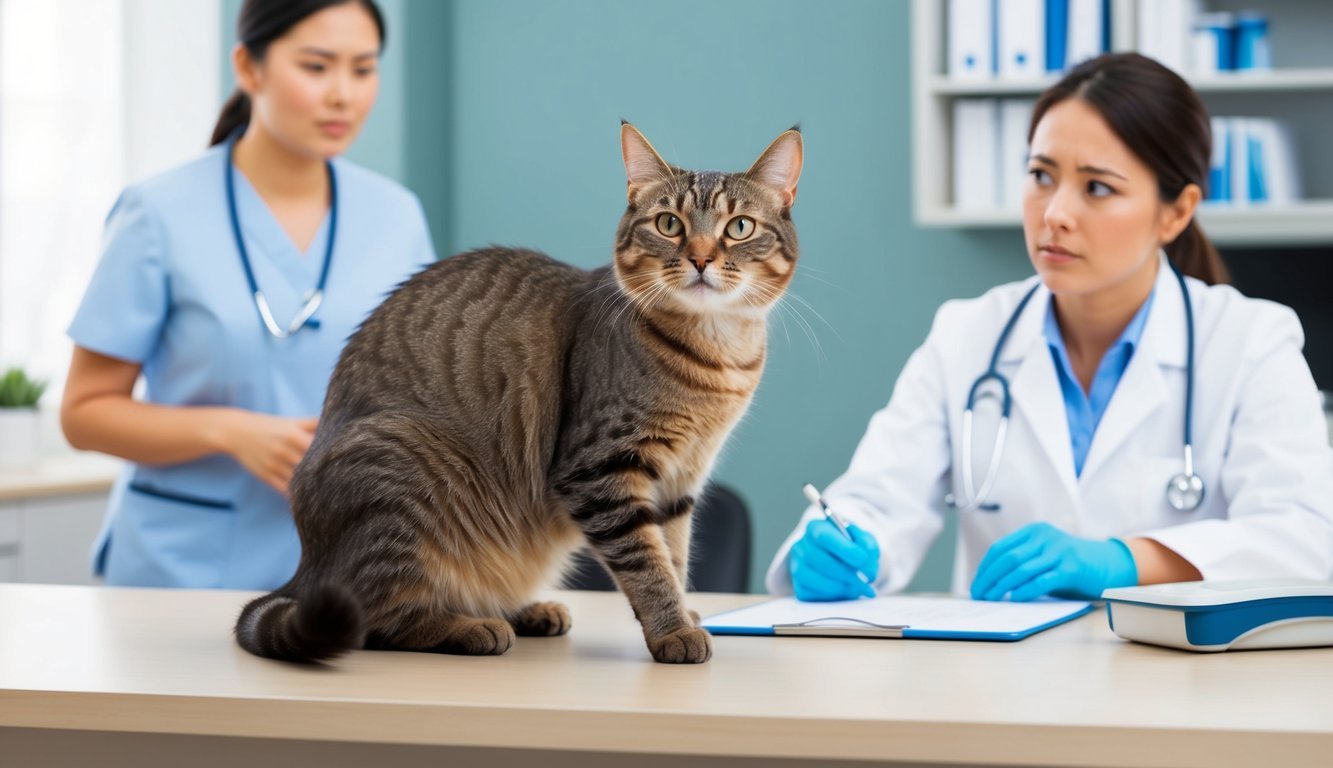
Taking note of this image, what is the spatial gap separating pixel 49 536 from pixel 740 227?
2163mm

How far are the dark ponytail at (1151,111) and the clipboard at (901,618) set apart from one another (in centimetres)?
67

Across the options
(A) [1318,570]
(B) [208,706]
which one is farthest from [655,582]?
(A) [1318,570]

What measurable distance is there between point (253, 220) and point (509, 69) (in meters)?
1.73

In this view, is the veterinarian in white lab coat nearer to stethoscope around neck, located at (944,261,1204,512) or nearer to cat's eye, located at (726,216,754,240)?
stethoscope around neck, located at (944,261,1204,512)

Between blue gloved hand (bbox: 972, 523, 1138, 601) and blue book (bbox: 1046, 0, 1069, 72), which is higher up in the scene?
blue book (bbox: 1046, 0, 1069, 72)

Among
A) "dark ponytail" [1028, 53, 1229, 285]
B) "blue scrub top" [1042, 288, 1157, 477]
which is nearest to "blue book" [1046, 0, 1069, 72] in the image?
"dark ponytail" [1028, 53, 1229, 285]

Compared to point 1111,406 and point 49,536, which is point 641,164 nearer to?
point 1111,406

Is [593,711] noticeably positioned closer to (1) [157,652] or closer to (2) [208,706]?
(2) [208,706]

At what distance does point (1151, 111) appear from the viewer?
173 centimetres

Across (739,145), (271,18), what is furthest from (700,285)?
(739,145)

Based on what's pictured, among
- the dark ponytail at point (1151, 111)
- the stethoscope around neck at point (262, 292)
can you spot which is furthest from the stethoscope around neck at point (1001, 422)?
the stethoscope around neck at point (262, 292)

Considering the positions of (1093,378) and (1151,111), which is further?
(1093,378)

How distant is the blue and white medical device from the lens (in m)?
1.05

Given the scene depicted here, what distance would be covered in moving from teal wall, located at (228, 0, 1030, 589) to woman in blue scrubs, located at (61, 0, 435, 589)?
137 cm
